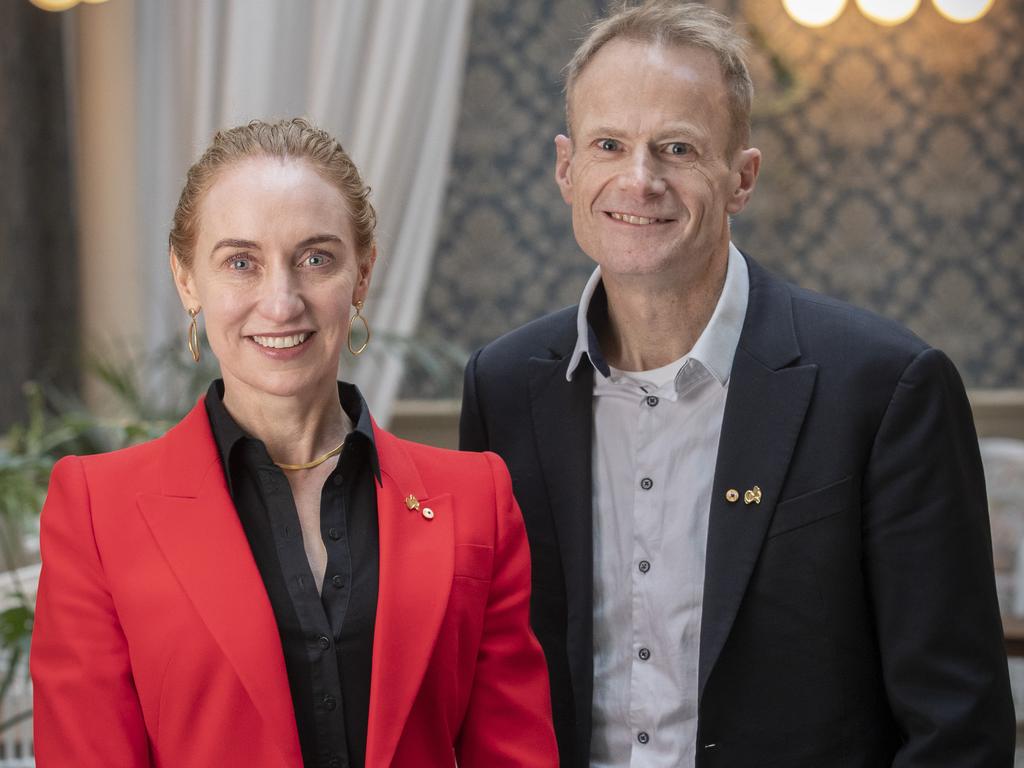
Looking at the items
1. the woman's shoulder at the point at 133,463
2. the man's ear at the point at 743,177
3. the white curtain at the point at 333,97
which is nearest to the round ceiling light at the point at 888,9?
the white curtain at the point at 333,97

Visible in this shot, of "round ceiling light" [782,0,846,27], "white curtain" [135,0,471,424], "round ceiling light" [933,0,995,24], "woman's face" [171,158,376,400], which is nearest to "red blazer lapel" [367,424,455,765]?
"woman's face" [171,158,376,400]

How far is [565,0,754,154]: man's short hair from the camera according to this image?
169 centimetres

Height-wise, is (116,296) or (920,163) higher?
(920,163)

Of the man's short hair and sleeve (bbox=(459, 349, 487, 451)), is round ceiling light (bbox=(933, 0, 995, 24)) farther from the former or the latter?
sleeve (bbox=(459, 349, 487, 451))

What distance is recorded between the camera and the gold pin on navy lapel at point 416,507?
1.48 m

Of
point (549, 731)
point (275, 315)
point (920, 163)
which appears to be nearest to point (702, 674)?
point (549, 731)

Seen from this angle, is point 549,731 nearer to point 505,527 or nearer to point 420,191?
point 505,527

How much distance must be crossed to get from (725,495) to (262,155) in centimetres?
72

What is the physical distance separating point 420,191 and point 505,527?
9.48ft

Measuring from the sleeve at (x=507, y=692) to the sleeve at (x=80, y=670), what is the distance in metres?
0.38

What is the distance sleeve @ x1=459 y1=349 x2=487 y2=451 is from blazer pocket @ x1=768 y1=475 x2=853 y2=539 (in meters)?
0.48

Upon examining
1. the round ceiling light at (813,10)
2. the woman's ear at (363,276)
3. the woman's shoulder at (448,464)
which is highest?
the round ceiling light at (813,10)

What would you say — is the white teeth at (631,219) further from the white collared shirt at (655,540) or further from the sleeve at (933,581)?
the sleeve at (933,581)

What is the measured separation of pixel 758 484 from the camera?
5.39ft
